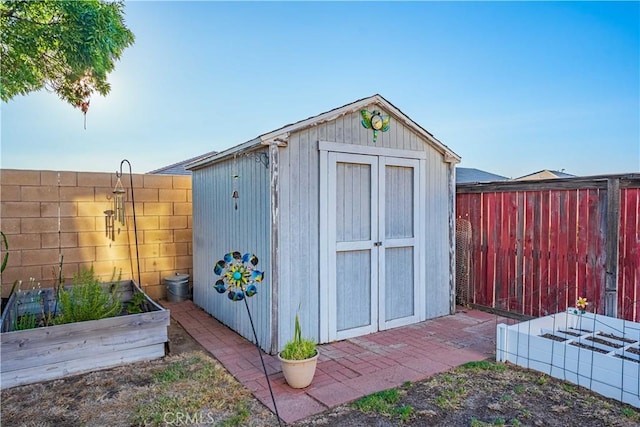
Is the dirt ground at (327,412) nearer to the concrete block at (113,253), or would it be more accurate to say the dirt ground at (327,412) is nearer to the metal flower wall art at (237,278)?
the metal flower wall art at (237,278)

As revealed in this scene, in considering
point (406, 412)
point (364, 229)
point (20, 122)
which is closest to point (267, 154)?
point (364, 229)

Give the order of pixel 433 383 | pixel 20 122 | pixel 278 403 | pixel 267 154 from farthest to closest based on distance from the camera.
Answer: pixel 20 122
pixel 267 154
pixel 433 383
pixel 278 403

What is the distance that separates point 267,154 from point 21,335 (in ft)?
8.30

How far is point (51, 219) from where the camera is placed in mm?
5098

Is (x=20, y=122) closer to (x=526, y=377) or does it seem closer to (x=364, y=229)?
(x=364, y=229)

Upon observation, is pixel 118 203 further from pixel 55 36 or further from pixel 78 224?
pixel 55 36

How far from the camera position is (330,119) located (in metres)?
3.88

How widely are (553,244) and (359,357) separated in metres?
2.77

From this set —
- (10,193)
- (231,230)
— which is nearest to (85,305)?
(231,230)

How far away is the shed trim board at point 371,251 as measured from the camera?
12.8 ft

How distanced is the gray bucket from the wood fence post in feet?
18.1

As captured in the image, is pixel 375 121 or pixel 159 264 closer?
pixel 375 121

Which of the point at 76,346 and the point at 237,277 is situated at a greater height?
the point at 237,277

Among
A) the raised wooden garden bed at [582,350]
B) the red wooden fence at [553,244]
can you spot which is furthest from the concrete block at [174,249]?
the raised wooden garden bed at [582,350]
